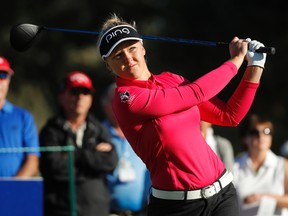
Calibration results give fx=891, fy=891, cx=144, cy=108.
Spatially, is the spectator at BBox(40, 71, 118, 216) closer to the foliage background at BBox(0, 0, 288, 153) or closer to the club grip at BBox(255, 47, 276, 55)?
the club grip at BBox(255, 47, 276, 55)

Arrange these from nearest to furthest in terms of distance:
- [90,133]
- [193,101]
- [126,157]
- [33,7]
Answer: [193,101]
[90,133]
[126,157]
[33,7]

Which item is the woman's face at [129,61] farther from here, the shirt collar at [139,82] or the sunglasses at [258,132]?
the sunglasses at [258,132]

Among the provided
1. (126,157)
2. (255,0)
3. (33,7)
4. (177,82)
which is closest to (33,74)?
(33,7)

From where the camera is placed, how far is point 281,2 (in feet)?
54.5

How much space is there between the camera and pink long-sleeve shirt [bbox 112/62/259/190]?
204 inches

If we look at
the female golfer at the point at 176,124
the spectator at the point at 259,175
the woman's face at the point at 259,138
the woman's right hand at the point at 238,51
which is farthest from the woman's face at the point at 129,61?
the woman's face at the point at 259,138

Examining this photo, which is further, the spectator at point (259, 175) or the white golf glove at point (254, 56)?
the spectator at point (259, 175)

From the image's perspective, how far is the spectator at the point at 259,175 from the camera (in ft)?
27.7

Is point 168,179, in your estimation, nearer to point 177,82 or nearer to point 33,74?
point 177,82

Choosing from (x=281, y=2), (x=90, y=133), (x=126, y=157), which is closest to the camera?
(x=90, y=133)

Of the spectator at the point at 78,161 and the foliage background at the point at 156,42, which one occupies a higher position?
the foliage background at the point at 156,42

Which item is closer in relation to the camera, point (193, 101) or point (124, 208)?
point (193, 101)

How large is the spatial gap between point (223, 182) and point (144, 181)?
310 cm

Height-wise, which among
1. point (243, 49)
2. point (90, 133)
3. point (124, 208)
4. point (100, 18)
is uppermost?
point (100, 18)
